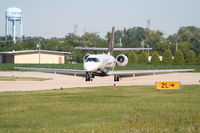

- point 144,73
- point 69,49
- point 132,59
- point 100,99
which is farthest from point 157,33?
point 100,99

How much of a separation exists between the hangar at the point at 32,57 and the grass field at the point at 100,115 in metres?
78.4

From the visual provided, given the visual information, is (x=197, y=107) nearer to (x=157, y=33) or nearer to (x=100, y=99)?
(x=100, y=99)

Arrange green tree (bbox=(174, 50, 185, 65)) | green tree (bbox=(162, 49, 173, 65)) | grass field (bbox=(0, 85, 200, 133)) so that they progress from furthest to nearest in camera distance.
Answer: green tree (bbox=(162, 49, 173, 65))
green tree (bbox=(174, 50, 185, 65))
grass field (bbox=(0, 85, 200, 133))

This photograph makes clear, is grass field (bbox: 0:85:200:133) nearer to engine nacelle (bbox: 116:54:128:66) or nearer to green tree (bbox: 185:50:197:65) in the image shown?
engine nacelle (bbox: 116:54:128:66)

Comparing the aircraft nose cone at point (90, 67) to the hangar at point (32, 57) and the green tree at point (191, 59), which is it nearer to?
the green tree at point (191, 59)

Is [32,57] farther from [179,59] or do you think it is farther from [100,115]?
[100,115]

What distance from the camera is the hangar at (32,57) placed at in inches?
3947

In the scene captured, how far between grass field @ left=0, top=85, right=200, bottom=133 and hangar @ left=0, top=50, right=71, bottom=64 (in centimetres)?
7844

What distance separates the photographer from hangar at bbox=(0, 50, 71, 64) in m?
100

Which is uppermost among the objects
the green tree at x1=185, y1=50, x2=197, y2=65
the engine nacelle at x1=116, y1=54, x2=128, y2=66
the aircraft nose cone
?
the green tree at x1=185, y1=50, x2=197, y2=65

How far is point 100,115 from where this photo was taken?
1534cm

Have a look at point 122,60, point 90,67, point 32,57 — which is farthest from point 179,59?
point 90,67

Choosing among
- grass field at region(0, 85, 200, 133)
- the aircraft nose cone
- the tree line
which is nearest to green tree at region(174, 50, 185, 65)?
the tree line

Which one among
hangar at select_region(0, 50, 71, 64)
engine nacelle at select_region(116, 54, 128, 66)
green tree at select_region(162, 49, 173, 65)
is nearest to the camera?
engine nacelle at select_region(116, 54, 128, 66)
